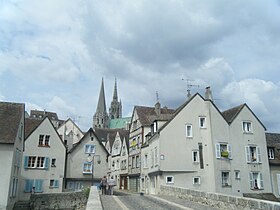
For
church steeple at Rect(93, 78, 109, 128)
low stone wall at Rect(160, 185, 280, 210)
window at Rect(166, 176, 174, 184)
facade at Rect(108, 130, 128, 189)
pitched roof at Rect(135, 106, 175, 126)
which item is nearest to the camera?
low stone wall at Rect(160, 185, 280, 210)

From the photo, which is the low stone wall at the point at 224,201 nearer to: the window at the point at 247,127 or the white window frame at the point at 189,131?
the white window frame at the point at 189,131

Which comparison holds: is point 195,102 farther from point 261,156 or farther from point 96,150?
point 96,150

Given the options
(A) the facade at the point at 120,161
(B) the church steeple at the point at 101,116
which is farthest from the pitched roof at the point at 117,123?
(A) the facade at the point at 120,161

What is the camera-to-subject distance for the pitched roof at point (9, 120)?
23469mm

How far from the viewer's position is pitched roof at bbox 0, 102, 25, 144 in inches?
924

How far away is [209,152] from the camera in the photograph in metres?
29.1

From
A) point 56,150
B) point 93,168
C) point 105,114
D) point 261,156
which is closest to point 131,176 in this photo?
point 93,168

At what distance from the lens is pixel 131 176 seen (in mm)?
38750

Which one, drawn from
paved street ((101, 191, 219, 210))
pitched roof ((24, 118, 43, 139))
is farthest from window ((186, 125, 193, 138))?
pitched roof ((24, 118, 43, 139))

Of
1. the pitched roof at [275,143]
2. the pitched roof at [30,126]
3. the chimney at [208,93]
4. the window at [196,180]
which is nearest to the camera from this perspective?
the window at [196,180]

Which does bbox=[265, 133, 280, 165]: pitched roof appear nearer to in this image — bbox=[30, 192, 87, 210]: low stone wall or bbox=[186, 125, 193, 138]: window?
bbox=[186, 125, 193, 138]: window

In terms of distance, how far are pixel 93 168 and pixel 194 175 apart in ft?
46.5

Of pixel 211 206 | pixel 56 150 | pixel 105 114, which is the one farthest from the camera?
pixel 105 114

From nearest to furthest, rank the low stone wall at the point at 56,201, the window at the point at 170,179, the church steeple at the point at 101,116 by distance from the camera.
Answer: the low stone wall at the point at 56,201, the window at the point at 170,179, the church steeple at the point at 101,116
